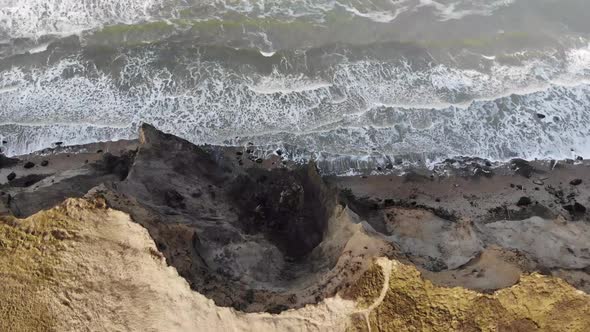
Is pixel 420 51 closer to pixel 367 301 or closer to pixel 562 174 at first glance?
pixel 562 174

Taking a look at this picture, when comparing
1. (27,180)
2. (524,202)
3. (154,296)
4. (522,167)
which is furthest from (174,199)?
(522,167)

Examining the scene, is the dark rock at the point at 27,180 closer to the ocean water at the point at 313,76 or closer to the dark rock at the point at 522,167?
the ocean water at the point at 313,76

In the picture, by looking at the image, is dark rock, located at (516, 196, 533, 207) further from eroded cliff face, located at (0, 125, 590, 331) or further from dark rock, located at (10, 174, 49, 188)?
dark rock, located at (10, 174, 49, 188)

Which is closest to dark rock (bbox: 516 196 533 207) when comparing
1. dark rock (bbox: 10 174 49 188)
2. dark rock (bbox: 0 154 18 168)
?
dark rock (bbox: 10 174 49 188)

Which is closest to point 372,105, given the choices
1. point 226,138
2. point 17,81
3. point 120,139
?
point 226,138

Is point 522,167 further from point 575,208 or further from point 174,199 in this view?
point 174,199

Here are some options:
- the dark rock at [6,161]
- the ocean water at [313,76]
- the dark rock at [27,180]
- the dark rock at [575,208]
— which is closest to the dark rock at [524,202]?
the dark rock at [575,208]

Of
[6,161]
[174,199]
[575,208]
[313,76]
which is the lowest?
[6,161]
